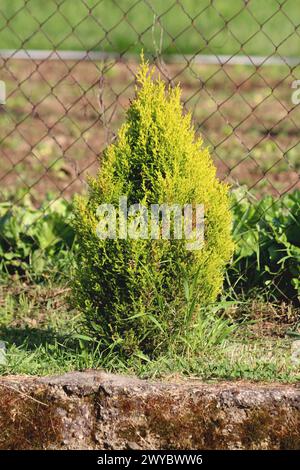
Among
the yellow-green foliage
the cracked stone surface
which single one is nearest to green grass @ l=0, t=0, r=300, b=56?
the yellow-green foliage

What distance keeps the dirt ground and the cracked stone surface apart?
6.32 feet

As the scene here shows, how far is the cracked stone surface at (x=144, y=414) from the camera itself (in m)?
3.35

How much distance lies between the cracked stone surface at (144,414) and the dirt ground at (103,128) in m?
1.93

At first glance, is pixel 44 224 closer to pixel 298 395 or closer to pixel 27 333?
pixel 27 333

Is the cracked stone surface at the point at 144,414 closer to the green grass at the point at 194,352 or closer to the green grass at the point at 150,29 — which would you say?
the green grass at the point at 194,352

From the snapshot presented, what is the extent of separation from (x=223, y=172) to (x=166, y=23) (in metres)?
3.30

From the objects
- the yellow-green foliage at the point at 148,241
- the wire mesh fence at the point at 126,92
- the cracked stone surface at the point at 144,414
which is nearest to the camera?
the cracked stone surface at the point at 144,414

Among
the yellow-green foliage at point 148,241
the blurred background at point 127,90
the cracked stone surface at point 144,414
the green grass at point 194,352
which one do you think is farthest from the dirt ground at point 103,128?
the cracked stone surface at point 144,414

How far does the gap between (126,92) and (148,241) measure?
456 cm

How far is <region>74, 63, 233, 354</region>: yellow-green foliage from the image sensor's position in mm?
3559

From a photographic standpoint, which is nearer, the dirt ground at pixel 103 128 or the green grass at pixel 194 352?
the green grass at pixel 194 352

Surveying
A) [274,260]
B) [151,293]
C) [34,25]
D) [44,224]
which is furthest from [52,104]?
[151,293]

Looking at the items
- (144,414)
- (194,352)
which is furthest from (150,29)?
(144,414)

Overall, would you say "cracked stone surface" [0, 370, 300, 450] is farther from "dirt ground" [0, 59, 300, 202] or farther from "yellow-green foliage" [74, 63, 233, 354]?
"dirt ground" [0, 59, 300, 202]
